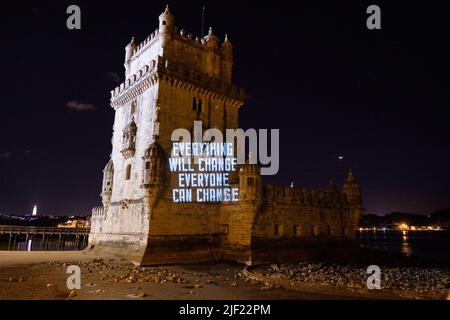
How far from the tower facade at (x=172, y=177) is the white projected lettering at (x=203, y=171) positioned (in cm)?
61

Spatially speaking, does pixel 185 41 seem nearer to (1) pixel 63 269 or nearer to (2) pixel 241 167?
(2) pixel 241 167

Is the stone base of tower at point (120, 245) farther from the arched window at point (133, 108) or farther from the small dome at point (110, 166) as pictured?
the arched window at point (133, 108)

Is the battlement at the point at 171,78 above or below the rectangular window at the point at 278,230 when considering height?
above

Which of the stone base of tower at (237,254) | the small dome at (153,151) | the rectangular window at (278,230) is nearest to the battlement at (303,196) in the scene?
the rectangular window at (278,230)

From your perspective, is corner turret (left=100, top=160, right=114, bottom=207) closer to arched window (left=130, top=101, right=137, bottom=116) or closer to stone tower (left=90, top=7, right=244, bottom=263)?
stone tower (left=90, top=7, right=244, bottom=263)

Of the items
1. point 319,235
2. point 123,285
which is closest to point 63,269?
point 123,285

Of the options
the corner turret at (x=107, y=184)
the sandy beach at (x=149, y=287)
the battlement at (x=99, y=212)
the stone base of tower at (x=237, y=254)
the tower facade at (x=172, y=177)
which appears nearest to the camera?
the sandy beach at (x=149, y=287)

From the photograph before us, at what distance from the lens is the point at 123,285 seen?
658 inches

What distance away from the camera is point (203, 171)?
29266 millimetres

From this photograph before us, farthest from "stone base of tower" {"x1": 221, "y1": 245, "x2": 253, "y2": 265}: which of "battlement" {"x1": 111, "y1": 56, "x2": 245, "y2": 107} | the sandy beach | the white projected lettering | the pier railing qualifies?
the pier railing

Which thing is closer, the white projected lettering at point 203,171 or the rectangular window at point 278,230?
the white projected lettering at point 203,171

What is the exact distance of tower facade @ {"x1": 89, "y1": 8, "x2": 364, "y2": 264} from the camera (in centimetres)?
2642

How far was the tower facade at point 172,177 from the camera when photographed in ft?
86.7

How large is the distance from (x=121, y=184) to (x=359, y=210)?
88.0 feet
